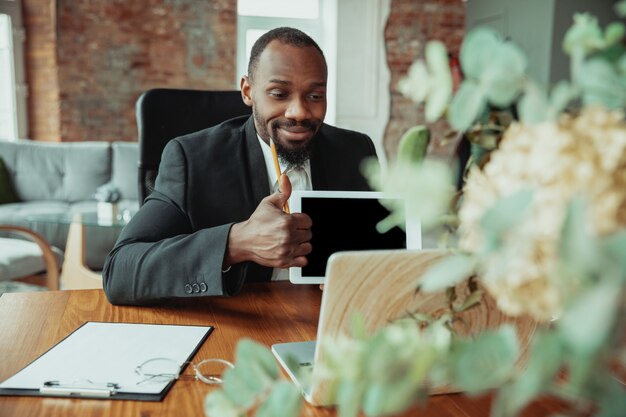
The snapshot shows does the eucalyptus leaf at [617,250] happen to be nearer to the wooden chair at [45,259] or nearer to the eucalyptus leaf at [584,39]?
the eucalyptus leaf at [584,39]

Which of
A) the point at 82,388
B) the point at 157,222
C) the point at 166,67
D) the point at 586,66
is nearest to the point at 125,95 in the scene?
the point at 166,67

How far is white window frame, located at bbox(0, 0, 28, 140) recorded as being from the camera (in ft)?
17.5

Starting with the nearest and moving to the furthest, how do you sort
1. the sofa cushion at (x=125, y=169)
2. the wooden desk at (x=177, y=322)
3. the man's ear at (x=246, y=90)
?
the wooden desk at (x=177, y=322) → the man's ear at (x=246, y=90) → the sofa cushion at (x=125, y=169)

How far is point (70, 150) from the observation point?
500 cm

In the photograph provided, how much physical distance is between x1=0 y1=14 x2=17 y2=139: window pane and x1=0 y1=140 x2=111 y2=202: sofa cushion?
2.00ft

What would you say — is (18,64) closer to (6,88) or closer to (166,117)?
(6,88)

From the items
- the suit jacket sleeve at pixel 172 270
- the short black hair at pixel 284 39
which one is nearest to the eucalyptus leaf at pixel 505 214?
the suit jacket sleeve at pixel 172 270

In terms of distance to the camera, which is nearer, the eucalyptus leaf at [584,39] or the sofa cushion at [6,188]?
the eucalyptus leaf at [584,39]

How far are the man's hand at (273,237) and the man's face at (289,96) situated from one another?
0.48 meters

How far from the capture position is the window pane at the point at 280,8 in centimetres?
565

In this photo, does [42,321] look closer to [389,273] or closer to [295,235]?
[295,235]

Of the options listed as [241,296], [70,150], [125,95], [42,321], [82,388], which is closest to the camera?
[82,388]

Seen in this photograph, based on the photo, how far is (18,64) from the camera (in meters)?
5.42

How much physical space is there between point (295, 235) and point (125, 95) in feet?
15.8
